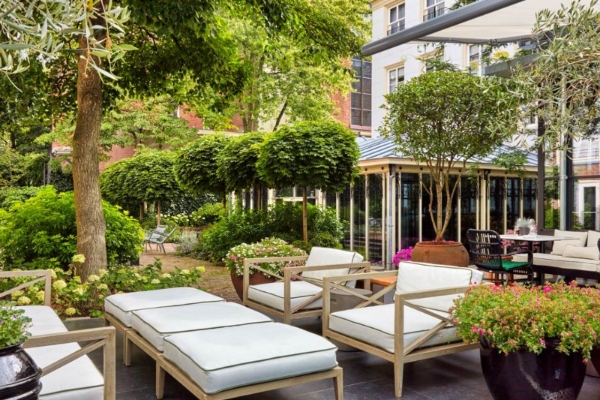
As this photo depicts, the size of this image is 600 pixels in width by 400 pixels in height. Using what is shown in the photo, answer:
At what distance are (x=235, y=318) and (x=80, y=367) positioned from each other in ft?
4.64

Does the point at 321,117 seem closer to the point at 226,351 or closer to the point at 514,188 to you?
the point at 514,188

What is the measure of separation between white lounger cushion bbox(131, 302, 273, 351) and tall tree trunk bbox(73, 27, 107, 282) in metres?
2.51

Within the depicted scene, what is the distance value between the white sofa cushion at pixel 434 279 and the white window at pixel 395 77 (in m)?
15.6

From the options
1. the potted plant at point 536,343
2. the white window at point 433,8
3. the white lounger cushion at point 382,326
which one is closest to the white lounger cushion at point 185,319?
the white lounger cushion at point 382,326

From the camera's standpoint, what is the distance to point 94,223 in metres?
6.97

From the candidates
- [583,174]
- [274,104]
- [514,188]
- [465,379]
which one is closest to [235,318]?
[465,379]

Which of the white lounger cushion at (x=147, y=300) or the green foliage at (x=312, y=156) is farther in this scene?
the green foliage at (x=312, y=156)

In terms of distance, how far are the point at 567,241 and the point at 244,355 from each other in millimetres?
8080

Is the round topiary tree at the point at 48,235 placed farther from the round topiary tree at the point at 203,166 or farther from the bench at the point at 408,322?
the round topiary tree at the point at 203,166

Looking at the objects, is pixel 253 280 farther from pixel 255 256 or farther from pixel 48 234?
pixel 48 234

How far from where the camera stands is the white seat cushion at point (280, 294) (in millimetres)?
6035

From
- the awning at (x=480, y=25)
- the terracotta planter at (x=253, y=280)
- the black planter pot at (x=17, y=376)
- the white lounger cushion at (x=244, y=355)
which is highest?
the awning at (x=480, y=25)

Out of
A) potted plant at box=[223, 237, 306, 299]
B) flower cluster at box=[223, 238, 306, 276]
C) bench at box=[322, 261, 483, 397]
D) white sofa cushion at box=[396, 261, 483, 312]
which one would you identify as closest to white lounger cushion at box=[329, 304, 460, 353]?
bench at box=[322, 261, 483, 397]

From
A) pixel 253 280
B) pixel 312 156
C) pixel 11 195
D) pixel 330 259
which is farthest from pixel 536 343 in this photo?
pixel 11 195
